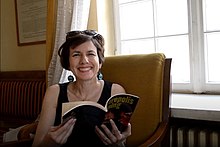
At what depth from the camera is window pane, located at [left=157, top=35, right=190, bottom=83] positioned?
2102 millimetres

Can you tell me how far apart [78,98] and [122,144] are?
0.35 meters

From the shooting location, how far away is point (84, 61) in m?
1.51

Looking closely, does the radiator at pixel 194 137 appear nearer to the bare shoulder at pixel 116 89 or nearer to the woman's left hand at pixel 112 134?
A: the bare shoulder at pixel 116 89

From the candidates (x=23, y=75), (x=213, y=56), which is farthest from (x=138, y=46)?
(x=23, y=75)

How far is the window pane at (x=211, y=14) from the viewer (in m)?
1.97

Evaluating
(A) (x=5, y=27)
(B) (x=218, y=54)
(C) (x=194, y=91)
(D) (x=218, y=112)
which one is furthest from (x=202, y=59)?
(A) (x=5, y=27)

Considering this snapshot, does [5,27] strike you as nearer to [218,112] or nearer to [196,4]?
[196,4]

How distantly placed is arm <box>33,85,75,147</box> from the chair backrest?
0.41 meters

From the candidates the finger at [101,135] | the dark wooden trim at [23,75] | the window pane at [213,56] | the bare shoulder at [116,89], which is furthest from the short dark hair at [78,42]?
the dark wooden trim at [23,75]

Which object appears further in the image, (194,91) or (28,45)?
(28,45)

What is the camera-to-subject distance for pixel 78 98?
5.20 ft

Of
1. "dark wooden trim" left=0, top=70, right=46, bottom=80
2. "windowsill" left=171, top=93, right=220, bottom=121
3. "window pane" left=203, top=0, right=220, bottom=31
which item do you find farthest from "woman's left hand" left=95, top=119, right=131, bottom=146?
"dark wooden trim" left=0, top=70, right=46, bottom=80

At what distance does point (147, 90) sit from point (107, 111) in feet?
1.32

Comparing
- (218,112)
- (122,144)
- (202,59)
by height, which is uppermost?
(202,59)
